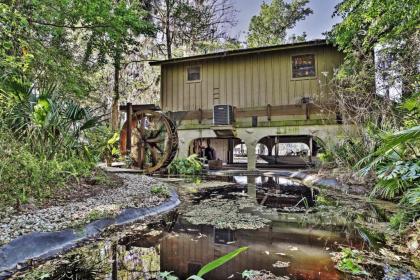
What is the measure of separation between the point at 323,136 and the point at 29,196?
9133 millimetres

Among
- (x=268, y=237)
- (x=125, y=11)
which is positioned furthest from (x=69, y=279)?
(x=125, y=11)

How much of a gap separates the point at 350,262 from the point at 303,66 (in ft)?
33.2

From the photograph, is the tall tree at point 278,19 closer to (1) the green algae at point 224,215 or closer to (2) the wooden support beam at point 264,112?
(2) the wooden support beam at point 264,112

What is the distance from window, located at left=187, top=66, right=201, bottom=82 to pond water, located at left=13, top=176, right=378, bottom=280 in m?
8.90

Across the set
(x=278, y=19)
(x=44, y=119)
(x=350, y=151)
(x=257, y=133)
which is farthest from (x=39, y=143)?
(x=278, y=19)

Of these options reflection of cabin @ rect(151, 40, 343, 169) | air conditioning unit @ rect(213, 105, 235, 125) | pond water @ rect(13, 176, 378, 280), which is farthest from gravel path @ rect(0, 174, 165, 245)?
reflection of cabin @ rect(151, 40, 343, 169)

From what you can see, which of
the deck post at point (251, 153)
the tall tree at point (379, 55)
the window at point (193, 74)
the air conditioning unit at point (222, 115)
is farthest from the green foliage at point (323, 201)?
the window at point (193, 74)

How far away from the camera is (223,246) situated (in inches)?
118

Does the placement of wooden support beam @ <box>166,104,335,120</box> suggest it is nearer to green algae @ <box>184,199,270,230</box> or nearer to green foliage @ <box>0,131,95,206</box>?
green algae @ <box>184,199,270,230</box>

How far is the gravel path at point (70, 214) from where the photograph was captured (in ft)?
9.40

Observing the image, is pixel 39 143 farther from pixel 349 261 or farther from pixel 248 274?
pixel 349 261

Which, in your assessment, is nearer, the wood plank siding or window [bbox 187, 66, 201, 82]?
the wood plank siding

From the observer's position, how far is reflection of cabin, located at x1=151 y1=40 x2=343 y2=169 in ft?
35.5

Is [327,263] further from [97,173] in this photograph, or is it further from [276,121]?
[276,121]
